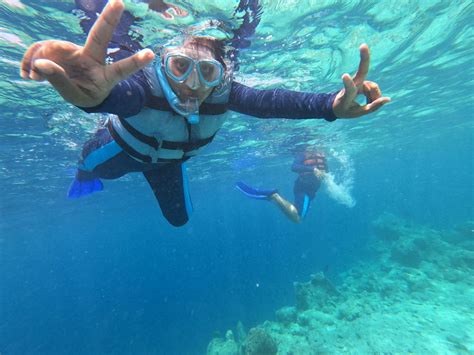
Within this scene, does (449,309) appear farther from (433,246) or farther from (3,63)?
(3,63)

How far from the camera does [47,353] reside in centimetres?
2680

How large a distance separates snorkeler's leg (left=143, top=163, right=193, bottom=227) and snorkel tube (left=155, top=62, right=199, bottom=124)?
2791 mm

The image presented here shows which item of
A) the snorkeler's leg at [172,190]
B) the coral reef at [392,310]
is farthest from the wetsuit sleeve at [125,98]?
the coral reef at [392,310]

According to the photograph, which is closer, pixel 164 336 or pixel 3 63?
pixel 3 63

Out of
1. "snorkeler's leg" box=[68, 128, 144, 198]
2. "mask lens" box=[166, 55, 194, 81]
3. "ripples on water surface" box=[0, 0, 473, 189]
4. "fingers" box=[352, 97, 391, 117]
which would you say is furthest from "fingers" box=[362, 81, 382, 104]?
"ripples on water surface" box=[0, 0, 473, 189]

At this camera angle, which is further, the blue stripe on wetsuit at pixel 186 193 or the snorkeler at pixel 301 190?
the snorkeler at pixel 301 190

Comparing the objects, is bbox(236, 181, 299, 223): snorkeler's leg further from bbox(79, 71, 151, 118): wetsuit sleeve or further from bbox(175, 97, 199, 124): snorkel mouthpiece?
bbox(79, 71, 151, 118): wetsuit sleeve

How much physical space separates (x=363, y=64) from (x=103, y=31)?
2581 millimetres

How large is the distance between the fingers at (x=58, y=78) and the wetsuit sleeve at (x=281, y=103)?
8.13 ft

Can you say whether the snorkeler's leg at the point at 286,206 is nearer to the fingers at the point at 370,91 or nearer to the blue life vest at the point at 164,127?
the blue life vest at the point at 164,127

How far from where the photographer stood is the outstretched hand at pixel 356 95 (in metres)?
2.90

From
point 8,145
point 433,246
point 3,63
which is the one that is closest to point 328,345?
point 433,246

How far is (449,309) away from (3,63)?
19.7 m

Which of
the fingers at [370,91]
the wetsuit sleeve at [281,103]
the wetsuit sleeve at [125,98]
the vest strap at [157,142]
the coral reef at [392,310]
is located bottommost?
the coral reef at [392,310]
